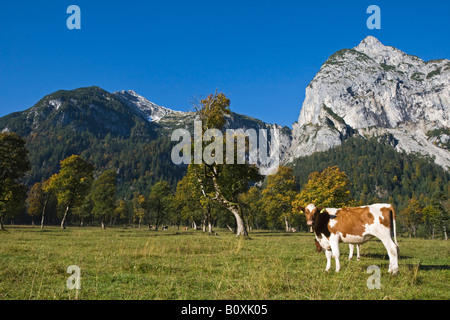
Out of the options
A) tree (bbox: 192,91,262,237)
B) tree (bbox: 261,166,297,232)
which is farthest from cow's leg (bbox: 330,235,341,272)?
tree (bbox: 261,166,297,232)

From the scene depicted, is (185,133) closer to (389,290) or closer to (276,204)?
(389,290)

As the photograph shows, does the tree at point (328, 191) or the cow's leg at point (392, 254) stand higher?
the tree at point (328, 191)

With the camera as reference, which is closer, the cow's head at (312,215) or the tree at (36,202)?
the cow's head at (312,215)

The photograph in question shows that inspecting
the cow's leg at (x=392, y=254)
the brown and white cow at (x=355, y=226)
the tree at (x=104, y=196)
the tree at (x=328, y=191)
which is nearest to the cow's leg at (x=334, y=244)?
the brown and white cow at (x=355, y=226)

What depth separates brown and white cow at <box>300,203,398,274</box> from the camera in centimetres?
912

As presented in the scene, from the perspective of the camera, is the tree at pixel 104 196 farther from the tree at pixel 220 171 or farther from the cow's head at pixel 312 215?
the cow's head at pixel 312 215

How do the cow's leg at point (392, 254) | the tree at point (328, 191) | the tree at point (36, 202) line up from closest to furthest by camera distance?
the cow's leg at point (392, 254) → the tree at point (328, 191) → the tree at point (36, 202)

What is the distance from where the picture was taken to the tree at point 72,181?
47312mm

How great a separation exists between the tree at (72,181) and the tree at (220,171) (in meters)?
28.6

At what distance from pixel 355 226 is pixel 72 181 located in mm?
49522

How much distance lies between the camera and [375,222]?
30.5ft

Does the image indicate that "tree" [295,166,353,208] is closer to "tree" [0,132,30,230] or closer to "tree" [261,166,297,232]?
→ "tree" [261,166,297,232]

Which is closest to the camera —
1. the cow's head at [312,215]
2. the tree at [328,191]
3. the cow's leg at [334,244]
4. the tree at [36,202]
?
the cow's leg at [334,244]
